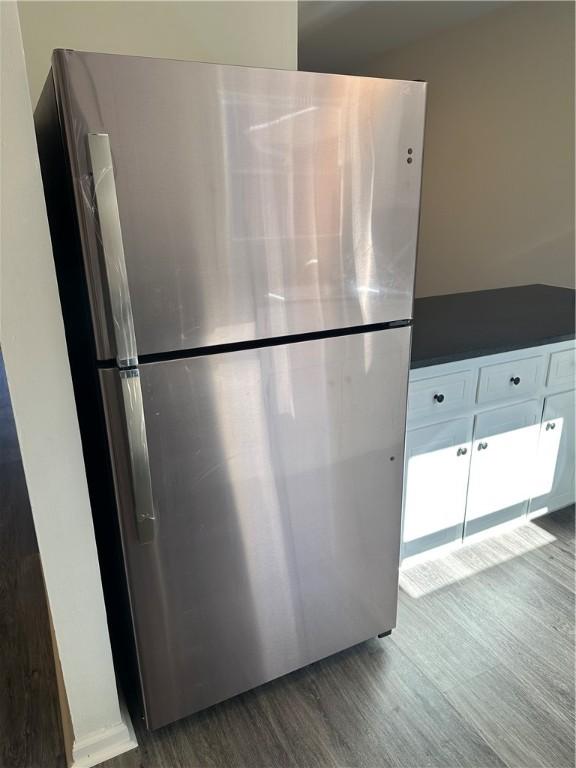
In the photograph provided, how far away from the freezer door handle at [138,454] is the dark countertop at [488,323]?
0.96 metres

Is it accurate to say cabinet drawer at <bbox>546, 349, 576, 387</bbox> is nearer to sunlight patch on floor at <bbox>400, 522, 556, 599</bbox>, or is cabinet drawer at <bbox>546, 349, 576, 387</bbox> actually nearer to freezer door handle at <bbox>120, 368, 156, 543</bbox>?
sunlight patch on floor at <bbox>400, 522, 556, 599</bbox>

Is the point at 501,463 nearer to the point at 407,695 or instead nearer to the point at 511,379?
the point at 511,379

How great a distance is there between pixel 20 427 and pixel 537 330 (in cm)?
187

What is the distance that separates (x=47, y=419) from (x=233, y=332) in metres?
0.44

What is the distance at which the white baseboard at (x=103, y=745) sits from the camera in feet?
4.64

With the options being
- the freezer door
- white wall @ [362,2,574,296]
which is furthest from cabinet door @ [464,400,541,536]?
white wall @ [362,2,574,296]

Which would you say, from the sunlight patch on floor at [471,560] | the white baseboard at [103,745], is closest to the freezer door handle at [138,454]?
the white baseboard at [103,745]

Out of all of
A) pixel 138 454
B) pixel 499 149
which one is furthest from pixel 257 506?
pixel 499 149

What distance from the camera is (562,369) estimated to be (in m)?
2.17

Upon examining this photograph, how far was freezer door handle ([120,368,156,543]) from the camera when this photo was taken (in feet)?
3.67

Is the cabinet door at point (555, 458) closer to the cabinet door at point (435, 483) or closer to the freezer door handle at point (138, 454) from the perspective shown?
the cabinet door at point (435, 483)

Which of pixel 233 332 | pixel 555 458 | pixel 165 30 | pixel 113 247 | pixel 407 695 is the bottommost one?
pixel 407 695

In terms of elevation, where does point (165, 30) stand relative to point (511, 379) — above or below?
above

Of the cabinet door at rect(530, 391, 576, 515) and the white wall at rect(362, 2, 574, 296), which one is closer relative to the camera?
the cabinet door at rect(530, 391, 576, 515)
